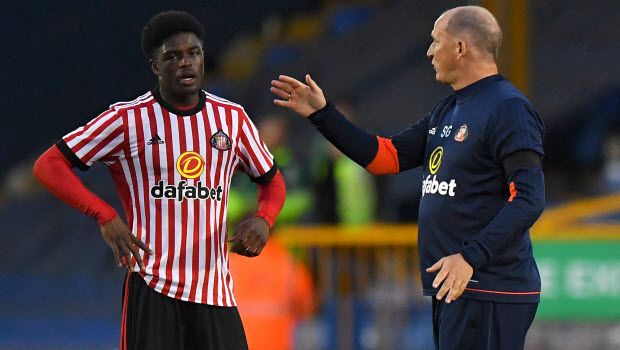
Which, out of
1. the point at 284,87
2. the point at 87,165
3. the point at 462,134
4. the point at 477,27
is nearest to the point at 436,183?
the point at 462,134

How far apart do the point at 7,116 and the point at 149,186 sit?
10237 millimetres

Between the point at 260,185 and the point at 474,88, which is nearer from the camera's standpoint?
the point at 474,88

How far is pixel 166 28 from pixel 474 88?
1.20 meters

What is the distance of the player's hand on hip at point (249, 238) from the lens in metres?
3.66

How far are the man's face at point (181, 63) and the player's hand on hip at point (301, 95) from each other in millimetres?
473

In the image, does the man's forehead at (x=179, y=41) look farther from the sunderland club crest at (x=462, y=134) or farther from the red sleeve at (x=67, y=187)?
the sunderland club crest at (x=462, y=134)

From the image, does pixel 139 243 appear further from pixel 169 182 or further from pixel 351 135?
pixel 351 135

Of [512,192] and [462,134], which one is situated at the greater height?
[462,134]

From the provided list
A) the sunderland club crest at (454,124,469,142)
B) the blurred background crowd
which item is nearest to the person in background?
the blurred background crowd

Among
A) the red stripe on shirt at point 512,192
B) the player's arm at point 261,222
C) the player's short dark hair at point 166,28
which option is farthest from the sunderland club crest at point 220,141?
the red stripe on shirt at point 512,192

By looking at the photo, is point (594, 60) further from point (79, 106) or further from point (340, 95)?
point (79, 106)

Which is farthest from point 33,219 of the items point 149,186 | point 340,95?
point 149,186

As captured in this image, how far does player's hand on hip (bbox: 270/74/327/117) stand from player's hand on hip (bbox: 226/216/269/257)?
0.57 meters

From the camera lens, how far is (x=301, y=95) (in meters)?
4.10
